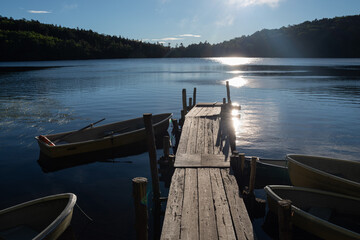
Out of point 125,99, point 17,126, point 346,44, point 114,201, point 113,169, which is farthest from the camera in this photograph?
point 346,44

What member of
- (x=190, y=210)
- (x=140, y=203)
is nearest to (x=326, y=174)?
(x=190, y=210)

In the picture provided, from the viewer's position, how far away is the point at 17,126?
75.9 feet

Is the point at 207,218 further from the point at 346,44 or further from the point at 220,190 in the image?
the point at 346,44

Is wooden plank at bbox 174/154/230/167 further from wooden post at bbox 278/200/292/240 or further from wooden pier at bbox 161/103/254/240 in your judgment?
wooden post at bbox 278/200/292/240

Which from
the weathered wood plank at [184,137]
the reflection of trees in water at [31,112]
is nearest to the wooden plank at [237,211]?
the weathered wood plank at [184,137]

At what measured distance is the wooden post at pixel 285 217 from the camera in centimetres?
547

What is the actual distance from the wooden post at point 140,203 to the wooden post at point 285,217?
2.93 meters

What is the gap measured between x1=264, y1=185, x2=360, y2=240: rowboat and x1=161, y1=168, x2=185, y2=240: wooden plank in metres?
2.79

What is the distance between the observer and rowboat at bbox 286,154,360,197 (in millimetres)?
8413

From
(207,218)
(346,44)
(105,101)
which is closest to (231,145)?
(207,218)

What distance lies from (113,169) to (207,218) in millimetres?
9475

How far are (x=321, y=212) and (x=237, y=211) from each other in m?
3.11

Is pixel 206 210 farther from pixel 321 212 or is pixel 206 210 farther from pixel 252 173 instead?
pixel 321 212

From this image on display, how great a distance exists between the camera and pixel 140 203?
6328 mm
